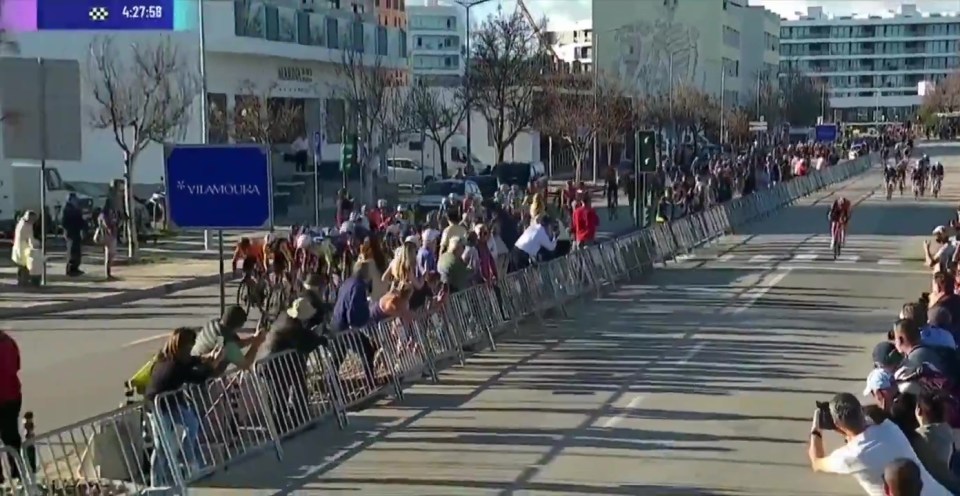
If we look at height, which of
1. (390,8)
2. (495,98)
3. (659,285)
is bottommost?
(659,285)

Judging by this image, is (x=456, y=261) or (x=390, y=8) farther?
(x=390, y=8)

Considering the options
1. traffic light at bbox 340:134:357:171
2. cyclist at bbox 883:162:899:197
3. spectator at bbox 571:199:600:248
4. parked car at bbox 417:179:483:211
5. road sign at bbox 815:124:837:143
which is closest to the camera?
spectator at bbox 571:199:600:248

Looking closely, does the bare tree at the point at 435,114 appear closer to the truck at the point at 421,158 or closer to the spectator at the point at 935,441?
the truck at the point at 421,158

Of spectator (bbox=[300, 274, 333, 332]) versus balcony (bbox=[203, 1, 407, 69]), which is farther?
balcony (bbox=[203, 1, 407, 69])

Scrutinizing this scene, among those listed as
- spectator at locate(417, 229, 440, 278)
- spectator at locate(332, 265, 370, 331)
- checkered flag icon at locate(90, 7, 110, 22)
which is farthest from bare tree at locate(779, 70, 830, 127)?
spectator at locate(332, 265, 370, 331)

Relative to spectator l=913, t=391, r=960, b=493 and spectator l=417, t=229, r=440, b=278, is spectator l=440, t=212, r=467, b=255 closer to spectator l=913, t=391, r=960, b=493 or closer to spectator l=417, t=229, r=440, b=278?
spectator l=417, t=229, r=440, b=278

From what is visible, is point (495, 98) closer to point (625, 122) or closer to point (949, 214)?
point (625, 122)

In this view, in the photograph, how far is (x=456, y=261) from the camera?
19.4m

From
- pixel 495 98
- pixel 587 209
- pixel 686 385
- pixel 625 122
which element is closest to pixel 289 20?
pixel 495 98

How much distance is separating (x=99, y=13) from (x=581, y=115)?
73.8 feet

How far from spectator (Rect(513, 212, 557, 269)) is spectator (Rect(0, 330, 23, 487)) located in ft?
43.6

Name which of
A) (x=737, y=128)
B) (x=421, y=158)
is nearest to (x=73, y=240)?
(x=421, y=158)

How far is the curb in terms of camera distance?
25.4 metres

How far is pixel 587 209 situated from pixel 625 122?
146 feet
